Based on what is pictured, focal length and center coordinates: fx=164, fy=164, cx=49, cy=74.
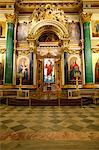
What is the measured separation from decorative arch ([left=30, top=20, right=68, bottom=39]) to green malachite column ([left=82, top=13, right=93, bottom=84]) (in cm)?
175

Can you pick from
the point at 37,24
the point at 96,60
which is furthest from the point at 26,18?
the point at 96,60

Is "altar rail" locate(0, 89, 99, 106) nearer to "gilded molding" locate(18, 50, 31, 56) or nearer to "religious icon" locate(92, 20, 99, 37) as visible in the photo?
"gilded molding" locate(18, 50, 31, 56)

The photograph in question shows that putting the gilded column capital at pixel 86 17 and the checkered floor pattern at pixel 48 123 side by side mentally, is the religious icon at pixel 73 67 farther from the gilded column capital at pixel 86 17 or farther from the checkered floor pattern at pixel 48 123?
the checkered floor pattern at pixel 48 123

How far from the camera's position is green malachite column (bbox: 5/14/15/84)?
44.9 feet

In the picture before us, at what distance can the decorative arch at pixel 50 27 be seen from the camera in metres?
14.7

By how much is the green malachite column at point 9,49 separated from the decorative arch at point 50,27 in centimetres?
184

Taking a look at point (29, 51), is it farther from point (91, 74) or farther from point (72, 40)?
point (91, 74)

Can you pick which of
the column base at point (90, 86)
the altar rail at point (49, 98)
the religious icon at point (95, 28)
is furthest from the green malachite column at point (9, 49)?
the religious icon at point (95, 28)

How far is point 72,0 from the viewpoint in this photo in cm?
1517

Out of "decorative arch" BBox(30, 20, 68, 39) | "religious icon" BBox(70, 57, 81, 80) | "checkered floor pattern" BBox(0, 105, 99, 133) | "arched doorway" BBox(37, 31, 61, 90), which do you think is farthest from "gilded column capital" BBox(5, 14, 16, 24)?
"checkered floor pattern" BBox(0, 105, 99, 133)

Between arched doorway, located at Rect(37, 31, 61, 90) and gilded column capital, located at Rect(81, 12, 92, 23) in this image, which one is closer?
gilded column capital, located at Rect(81, 12, 92, 23)

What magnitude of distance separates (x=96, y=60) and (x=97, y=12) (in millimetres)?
4354

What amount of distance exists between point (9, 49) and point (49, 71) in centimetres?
403

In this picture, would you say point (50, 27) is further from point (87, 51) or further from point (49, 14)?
point (87, 51)
